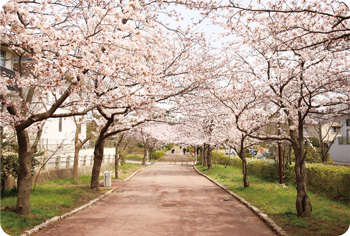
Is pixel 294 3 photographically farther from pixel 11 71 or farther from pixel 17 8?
pixel 11 71

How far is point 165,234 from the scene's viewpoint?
7742 millimetres

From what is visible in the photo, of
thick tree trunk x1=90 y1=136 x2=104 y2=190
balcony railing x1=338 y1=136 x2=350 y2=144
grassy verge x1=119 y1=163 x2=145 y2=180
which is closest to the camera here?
thick tree trunk x1=90 y1=136 x2=104 y2=190

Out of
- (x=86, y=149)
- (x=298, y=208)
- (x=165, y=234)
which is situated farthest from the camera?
(x=86, y=149)

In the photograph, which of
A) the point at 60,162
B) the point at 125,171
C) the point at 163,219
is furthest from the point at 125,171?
the point at 163,219

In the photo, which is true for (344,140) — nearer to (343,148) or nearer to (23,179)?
(343,148)

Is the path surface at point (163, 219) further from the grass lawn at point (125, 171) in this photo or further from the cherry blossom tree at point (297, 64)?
the grass lawn at point (125, 171)

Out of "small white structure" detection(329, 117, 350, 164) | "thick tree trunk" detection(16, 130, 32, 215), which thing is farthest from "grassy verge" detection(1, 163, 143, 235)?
"small white structure" detection(329, 117, 350, 164)

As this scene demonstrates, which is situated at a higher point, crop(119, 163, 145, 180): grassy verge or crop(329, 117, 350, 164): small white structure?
crop(329, 117, 350, 164): small white structure

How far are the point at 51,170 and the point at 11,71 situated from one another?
693 centimetres

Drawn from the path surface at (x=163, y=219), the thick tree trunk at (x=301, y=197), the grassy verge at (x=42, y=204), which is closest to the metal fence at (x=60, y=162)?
the grassy verge at (x=42, y=204)

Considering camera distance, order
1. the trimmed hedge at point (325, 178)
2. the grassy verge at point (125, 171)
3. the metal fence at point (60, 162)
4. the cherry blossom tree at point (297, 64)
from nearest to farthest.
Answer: the cherry blossom tree at point (297, 64)
the trimmed hedge at point (325, 178)
the metal fence at point (60, 162)
the grassy verge at point (125, 171)

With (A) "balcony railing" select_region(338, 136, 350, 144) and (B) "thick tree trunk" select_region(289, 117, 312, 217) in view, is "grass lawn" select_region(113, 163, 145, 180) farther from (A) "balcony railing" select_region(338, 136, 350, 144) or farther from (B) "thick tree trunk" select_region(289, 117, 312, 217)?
(A) "balcony railing" select_region(338, 136, 350, 144)

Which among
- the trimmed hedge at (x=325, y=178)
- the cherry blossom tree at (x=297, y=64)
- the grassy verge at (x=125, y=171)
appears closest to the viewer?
the cherry blossom tree at (x=297, y=64)

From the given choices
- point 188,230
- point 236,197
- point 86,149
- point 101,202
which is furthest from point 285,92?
point 86,149
